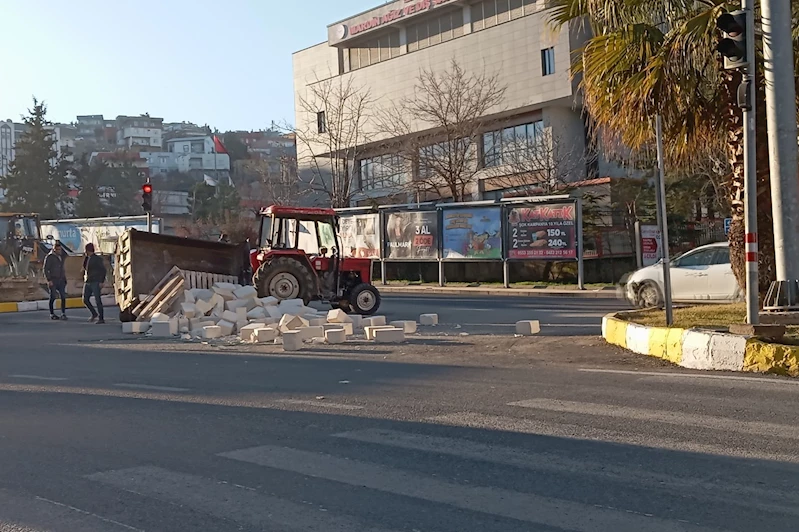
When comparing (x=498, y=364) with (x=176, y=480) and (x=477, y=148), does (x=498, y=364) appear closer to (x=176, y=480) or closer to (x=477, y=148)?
(x=176, y=480)

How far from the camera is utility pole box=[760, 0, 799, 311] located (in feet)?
38.8

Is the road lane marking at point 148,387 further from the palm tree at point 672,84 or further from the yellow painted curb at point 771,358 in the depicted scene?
the palm tree at point 672,84

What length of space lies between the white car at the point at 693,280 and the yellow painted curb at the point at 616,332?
237 inches

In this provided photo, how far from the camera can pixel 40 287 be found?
92.0ft

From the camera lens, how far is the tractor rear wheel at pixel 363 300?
2036 centimetres

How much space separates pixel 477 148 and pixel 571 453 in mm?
→ 42614

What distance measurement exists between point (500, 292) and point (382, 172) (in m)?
24.6

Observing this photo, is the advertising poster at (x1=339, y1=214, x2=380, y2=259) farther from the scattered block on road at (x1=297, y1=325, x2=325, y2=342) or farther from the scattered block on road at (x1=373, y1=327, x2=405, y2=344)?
the scattered block on road at (x1=373, y1=327, x2=405, y2=344)

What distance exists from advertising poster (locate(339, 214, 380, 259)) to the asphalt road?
23.3 m

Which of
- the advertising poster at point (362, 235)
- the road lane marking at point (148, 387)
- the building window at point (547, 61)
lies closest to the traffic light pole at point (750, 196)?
the road lane marking at point (148, 387)

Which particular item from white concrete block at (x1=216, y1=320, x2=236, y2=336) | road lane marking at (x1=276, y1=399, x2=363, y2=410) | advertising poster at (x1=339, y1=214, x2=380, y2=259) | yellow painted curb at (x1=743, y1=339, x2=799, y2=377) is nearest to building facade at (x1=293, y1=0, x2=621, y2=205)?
advertising poster at (x1=339, y1=214, x2=380, y2=259)

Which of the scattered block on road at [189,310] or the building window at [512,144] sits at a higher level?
the building window at [512,144]

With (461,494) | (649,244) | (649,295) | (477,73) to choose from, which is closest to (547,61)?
(477,73)

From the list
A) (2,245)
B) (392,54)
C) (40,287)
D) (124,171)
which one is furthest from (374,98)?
(124,171)
